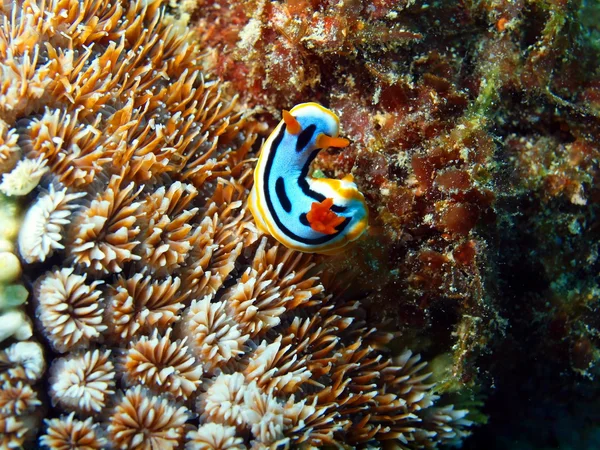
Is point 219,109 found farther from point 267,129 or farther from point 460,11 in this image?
point 460,11

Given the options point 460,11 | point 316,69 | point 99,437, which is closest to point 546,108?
point 460,11

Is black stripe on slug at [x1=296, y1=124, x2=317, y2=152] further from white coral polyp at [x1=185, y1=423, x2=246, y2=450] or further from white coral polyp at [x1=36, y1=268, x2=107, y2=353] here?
white coral polyp at [x1=185, y1=423, x2=246, y2=450]

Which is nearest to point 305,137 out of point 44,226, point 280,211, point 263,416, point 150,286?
point 280,211

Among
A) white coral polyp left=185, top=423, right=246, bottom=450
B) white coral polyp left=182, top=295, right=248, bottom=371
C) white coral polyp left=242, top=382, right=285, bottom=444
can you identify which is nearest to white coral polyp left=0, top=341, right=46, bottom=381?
white coral polyp left=182, top=295, right=248, bottom=371

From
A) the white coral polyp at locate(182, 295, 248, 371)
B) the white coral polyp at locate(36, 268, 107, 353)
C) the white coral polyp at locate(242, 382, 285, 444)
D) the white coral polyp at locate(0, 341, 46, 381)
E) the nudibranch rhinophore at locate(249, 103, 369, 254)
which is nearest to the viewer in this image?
the white coral polyp at locate(0, 341, 46, 381)

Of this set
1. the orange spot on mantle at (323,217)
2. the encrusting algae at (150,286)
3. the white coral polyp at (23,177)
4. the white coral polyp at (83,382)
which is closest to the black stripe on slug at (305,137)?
the orange spot on mantle at (323,217)

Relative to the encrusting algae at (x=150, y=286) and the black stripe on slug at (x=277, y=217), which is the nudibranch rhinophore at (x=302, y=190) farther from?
the encrusting algae at (x=150, y=286)

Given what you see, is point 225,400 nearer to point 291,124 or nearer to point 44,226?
point 44,226
